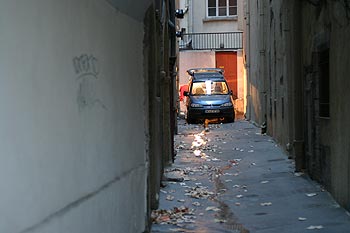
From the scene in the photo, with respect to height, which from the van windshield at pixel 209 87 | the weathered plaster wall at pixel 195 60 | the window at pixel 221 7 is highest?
the window at pixel 221 7

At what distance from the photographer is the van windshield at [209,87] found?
2874 cm

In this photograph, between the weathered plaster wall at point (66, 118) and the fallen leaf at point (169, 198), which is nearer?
the weathered plaster wall at point (66, 118)

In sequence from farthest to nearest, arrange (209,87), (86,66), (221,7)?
1. (221,7)
2. (209,87)
3. (86,66)

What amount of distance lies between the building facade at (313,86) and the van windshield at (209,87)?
1012cm

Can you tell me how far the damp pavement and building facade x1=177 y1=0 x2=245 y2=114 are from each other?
1885 centimetres

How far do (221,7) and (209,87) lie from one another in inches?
398

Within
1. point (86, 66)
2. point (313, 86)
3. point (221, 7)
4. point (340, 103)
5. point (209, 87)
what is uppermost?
point (221, 7)

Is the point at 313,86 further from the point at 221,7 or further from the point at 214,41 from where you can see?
the point at 221,7

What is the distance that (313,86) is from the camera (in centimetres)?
1034

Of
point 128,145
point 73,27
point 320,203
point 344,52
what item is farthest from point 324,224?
point 73,27

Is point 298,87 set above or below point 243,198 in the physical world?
above

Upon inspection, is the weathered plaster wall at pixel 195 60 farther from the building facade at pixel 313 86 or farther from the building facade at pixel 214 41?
the building facade at pixel 313 86

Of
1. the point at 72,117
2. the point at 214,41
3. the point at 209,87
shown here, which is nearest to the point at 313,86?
the point at 72,117

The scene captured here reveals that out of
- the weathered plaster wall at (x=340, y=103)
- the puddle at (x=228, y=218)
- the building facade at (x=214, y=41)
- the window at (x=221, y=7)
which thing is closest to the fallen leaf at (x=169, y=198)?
the puddle at (x=228, y=218)
